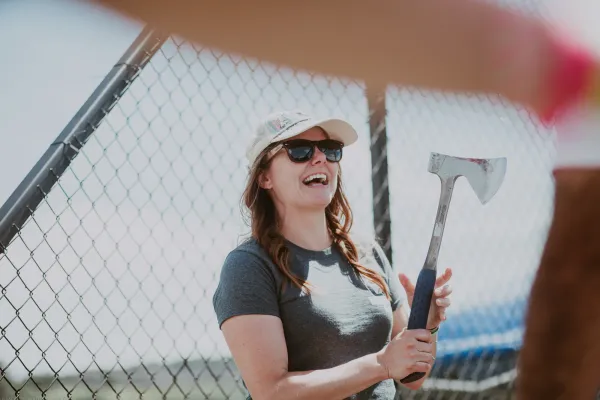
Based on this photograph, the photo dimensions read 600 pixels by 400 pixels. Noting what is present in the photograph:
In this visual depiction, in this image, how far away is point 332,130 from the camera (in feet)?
6.55

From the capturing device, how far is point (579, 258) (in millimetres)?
791

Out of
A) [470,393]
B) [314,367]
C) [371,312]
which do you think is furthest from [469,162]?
[470,393]

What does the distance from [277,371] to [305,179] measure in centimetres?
55

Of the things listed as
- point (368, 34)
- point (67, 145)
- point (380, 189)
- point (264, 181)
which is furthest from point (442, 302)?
point (368, 34)

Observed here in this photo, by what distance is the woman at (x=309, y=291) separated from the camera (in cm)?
167

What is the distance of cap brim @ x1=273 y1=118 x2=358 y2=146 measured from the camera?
192 centimetres

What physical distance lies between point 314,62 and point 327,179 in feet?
4.52

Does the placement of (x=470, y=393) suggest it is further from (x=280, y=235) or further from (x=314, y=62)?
(x=314, y=62)

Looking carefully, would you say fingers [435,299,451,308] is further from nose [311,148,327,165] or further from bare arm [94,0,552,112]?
bare arm [94,0,552,112]

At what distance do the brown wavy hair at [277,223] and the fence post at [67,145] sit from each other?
460 millimetres

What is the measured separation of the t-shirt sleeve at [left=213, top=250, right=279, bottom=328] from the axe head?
20.0 inches

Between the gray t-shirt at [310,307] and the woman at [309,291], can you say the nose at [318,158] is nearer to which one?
the woman at [309,291]

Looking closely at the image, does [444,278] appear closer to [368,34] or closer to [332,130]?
[332,130]

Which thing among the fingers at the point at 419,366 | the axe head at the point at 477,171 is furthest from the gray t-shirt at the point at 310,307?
the axe head at the point at 477,171
